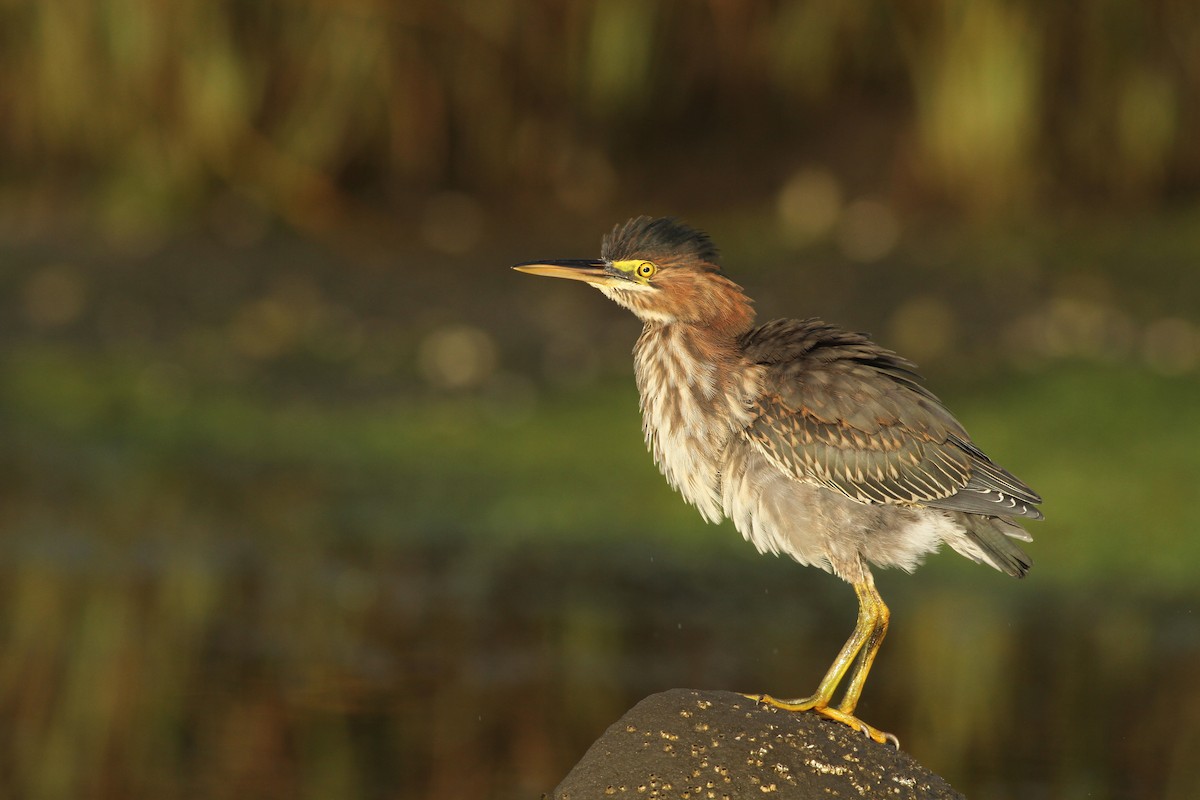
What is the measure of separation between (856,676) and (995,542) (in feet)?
1.98

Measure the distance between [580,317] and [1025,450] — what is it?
11.5ft

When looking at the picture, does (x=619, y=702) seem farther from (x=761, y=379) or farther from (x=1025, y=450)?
(x=1025, y=450)

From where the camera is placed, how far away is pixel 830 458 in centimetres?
569

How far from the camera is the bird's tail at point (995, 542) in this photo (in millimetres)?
5727

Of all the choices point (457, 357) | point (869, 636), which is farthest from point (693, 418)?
point (457, 357)

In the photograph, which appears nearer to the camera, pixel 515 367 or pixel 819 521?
pixel 819 521

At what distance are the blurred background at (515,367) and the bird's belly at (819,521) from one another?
1012 millimetres

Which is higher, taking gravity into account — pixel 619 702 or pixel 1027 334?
pixel 1027 334

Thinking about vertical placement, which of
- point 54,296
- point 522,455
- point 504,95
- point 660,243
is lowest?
point 522,455

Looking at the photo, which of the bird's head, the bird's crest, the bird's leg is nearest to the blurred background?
the bird's leg

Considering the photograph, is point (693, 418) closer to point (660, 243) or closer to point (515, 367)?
point (660, 243)

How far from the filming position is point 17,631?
7.85 m

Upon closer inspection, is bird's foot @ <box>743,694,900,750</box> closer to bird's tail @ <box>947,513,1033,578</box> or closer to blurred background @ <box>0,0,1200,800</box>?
bird's tail @ <box>947,513,1033,578</box>

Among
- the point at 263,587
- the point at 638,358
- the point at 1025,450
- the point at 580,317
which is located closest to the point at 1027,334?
the point at 1025,450
